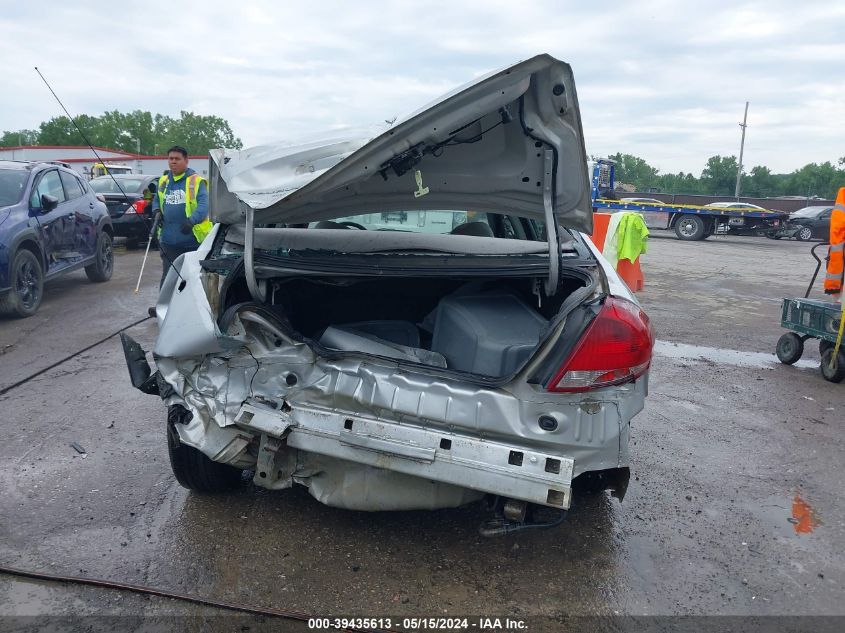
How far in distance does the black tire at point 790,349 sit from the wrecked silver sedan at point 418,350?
4.07 meters

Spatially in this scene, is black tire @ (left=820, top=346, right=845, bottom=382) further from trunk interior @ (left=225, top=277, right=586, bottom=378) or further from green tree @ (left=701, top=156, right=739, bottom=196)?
green tree @ (left=701, top=156, right=739, bottom=196)

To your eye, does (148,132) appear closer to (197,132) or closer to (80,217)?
(197,132)

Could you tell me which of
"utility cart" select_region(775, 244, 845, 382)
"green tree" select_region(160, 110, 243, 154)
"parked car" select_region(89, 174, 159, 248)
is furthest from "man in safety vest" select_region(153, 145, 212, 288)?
"green tree" select_region(160, 110, 243, 154)

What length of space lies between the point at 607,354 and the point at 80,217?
836cm

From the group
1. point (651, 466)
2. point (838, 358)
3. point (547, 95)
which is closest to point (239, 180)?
point (547, 95)

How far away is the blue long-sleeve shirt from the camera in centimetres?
677

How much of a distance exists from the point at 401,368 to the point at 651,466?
1.97 metres

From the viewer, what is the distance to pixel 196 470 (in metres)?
3.15

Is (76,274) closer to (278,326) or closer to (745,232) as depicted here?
(278,326)

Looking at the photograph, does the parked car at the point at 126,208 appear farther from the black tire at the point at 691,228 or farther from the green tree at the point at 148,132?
the green tree at the point at 148,132

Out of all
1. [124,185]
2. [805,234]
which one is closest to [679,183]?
Result: [805,234]

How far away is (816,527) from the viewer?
131 inches

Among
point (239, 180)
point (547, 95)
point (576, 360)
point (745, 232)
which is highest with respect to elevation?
point (547, 95)

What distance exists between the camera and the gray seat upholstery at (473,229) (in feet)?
13.4
